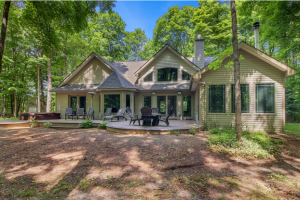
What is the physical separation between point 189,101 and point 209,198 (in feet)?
33.1

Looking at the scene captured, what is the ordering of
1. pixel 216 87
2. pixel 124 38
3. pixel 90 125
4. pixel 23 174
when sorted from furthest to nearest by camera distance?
pixel 124 38, pixel 90 125, pixel 216 87, pixel 23 174

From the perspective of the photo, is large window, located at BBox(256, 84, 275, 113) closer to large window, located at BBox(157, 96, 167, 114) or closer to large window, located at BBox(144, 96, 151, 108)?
large window, located at BBox(157, 96, 167, 114)

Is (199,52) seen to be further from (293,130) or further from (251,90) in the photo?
(293,130)

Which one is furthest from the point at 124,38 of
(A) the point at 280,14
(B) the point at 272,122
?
(B) the point at 272,122

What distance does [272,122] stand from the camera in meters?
6.92

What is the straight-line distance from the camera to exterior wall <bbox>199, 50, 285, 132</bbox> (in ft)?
22.7

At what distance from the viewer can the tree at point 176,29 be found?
22864 mm

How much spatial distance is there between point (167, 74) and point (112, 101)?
522cm

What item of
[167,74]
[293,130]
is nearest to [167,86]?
[167,74]

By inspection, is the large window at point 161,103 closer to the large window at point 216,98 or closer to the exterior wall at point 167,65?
the exterior wall at point 167,65

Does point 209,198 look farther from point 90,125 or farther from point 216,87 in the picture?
point 90,125

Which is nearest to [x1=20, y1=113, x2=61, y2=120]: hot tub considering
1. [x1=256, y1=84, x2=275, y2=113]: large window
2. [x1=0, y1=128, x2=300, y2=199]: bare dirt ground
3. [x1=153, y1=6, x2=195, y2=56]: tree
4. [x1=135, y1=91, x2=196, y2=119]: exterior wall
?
[x1=135, y1=91, x2=196, y2=119]: exterior wall

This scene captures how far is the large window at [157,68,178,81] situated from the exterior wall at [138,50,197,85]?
0.86 feet

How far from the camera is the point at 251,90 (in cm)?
716
